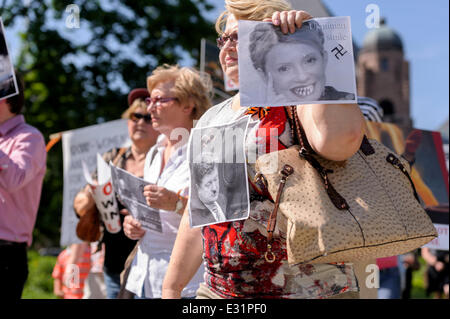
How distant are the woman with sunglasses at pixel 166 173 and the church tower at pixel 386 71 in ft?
188

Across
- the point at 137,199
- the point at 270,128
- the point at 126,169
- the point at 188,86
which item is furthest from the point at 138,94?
the point at 270,128

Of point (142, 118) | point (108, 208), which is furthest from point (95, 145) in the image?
point (108, 208)

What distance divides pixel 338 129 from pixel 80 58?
47.9 feet

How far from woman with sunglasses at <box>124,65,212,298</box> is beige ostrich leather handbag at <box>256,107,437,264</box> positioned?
1.18 metres

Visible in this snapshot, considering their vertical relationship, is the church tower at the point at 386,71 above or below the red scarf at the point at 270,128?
below

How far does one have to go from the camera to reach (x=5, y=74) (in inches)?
106

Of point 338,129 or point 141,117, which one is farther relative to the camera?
point 141,117

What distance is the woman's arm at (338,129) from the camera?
1455mm

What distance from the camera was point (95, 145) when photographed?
5383 millimetres

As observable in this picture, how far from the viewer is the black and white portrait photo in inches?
104

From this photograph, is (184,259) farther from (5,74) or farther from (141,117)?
(141,117)

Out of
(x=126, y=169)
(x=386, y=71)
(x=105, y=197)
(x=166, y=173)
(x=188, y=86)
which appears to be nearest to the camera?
(x=166, y=173)

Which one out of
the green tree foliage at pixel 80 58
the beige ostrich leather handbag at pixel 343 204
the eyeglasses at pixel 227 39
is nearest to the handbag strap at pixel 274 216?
the beige ostrich leather handbag at pixel 343 204

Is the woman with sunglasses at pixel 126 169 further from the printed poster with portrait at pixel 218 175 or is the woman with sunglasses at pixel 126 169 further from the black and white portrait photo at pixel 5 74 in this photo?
the printed poster with portrait at pixel 218 175
